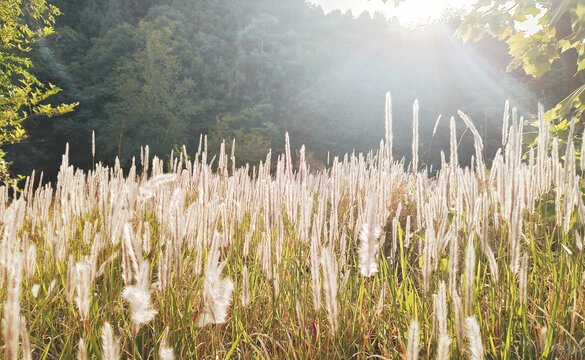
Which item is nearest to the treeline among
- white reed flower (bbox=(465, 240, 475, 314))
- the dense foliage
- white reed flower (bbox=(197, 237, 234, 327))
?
the dense foliage

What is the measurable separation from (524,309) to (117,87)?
27225 millimetres

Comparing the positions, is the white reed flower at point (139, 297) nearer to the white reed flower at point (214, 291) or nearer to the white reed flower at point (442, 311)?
the white reed flower at point (214, 291)

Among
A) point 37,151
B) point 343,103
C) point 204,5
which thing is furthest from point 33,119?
point 204,5

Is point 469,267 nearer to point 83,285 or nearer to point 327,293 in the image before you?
point 327,293

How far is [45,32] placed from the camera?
7.51m

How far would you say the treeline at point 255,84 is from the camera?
22672mm

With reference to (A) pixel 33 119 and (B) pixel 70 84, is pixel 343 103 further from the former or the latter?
(A) pixel 33 119

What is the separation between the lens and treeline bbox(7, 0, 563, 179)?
74.4 ft

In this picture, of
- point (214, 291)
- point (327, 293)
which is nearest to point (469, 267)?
point (327, 293)

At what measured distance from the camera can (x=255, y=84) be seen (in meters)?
30.9

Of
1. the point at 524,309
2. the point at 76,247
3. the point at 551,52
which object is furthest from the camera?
the point at 551,52

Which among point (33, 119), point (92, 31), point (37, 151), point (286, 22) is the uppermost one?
point (286, 22)

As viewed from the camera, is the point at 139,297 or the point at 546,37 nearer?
the point at 139,297

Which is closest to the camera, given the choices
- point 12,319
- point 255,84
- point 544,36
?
point 12,319
